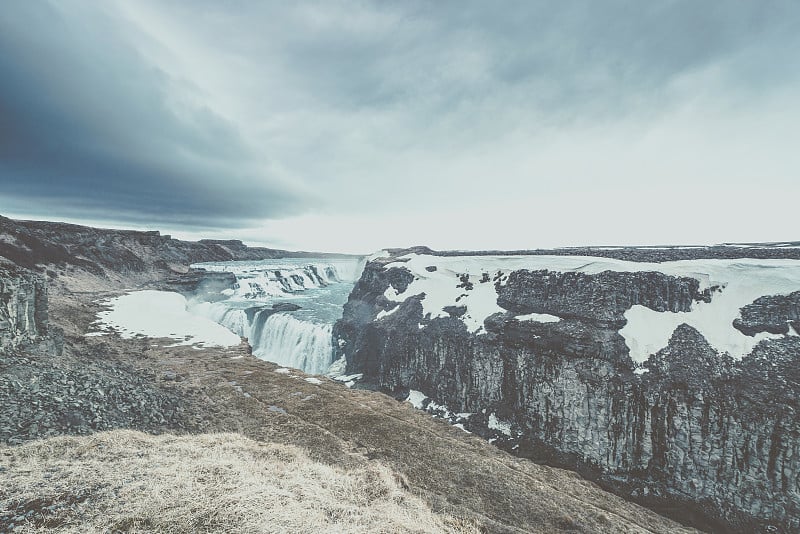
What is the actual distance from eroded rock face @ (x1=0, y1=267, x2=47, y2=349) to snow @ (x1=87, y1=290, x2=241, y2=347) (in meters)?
16.0

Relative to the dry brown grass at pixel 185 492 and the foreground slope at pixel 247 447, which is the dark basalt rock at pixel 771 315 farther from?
the dry brown grass at pixel 185 492

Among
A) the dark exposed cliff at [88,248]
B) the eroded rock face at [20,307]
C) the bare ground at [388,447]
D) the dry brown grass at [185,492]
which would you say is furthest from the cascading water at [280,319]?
the dark exposed cliff at [88,248]

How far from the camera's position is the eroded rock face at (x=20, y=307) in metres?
18.4

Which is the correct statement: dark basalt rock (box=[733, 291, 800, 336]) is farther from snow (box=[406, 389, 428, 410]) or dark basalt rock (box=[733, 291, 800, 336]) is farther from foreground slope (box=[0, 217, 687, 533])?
snow (box=[406, 389, 428, 410])

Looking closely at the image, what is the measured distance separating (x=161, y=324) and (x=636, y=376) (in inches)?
2248

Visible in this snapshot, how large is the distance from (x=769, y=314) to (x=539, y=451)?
826 inches

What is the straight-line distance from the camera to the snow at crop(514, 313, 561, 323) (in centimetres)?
3238

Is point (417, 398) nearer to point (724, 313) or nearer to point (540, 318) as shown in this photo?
point (540, 318)

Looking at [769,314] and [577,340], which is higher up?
[769,314]

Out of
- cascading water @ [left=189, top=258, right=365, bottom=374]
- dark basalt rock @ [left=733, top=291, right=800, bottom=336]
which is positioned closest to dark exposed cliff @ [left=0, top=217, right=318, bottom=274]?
cascading water @ [left=189, top=258, right=365, bottom=374]

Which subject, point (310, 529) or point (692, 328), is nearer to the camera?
point (310, 529)

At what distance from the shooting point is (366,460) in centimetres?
1534

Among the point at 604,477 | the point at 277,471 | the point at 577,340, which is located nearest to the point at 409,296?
the point at 577,340

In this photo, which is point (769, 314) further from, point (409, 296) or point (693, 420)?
point (409, 296)
